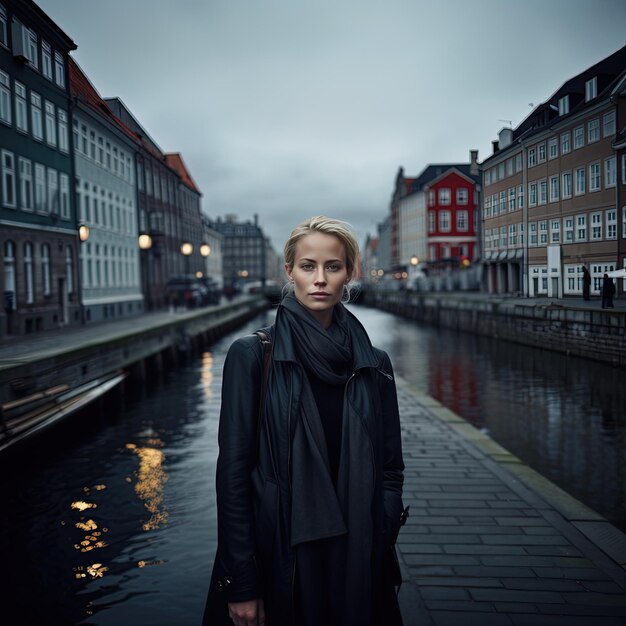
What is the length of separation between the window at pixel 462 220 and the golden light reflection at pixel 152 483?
4.71 m

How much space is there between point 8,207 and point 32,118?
1.09m

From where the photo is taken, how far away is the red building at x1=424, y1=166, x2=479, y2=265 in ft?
23.7

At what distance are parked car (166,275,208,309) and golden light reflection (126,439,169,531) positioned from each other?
23018 millimetres

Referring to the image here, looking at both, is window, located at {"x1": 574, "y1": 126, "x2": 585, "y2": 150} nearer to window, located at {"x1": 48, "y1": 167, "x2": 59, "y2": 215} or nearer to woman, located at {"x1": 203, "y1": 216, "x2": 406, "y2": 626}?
woman, located at {"x1": 203, "y1": 216, "x2": 406, "y2": 626}

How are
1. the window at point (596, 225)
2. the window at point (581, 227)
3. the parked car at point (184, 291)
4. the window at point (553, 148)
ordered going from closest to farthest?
the window at point (596, 225) < the window at point (581, 227) < the window at point (553, 148) < the parked car at point (184, 291)

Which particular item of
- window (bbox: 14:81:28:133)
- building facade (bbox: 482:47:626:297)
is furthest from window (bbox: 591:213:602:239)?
window (bbox: 14:81:28:133)

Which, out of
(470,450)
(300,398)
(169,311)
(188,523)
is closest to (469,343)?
(169,311)

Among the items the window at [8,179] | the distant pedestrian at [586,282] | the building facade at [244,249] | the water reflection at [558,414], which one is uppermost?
the building facade at [244,249]

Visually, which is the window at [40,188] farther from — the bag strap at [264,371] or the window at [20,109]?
the bag strap at [264,371]

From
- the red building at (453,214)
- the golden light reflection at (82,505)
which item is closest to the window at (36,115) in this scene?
the golden light reflection at (82,505)

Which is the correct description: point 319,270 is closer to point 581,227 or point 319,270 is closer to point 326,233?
point 326,233

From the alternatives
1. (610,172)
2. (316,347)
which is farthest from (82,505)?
(610,172)

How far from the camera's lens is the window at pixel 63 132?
7.38 meters

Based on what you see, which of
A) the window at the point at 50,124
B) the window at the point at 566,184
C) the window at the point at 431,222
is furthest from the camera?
the window at the point at 431,222
